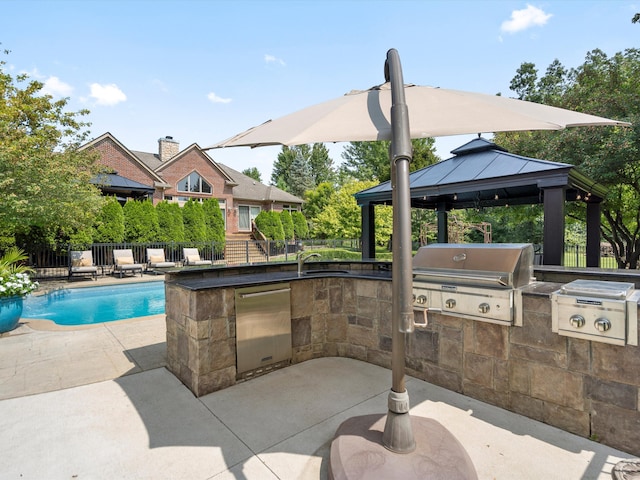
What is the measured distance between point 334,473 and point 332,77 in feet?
30.6

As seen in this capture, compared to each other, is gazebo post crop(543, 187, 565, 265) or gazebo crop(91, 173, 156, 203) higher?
gazebo crop(91, 173, 156, 203)

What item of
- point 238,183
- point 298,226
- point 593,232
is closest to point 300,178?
point 298,226

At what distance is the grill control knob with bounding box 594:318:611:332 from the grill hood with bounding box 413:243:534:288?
1.91 feet

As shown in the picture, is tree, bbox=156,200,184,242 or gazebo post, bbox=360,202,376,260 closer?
gazebo post, bbox=360,202,376,260

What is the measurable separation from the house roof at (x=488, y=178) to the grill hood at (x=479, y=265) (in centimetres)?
323

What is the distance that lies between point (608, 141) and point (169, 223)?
59.2 feet

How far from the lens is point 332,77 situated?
9094 mm

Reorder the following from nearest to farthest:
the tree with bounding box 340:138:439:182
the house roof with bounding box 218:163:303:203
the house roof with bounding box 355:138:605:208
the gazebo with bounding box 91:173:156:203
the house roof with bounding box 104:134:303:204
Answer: the house roof with bounding box 355:138:605:208
the gazebo with bounding box 91:173:156:203
the house roof with bounding box 104:134:303:204
the house roof with bounding box 218:163:303:203
the tree with bounding box 340:138:439:182

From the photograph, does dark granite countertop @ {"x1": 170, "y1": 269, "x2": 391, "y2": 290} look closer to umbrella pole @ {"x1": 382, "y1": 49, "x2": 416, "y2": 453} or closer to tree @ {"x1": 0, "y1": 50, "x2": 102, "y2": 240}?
umbrella pole @ {"x1": 382, "y1": 49, "x2": 416, "y2": 453}

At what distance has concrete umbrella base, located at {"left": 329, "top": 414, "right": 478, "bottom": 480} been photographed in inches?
72.8

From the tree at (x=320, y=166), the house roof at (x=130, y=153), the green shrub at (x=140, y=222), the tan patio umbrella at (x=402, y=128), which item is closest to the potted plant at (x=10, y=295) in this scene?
the tan patio umbrella at (x=402, y=128)

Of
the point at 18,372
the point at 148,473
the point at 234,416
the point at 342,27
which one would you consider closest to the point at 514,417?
the point at 234,416

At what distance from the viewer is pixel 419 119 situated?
208 centimetres

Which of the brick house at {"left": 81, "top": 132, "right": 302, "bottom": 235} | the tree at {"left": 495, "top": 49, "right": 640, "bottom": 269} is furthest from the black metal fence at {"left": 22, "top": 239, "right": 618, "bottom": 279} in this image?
the brick house at {"left": 81, "top": 132, "right": 302, "bottom": 235}
